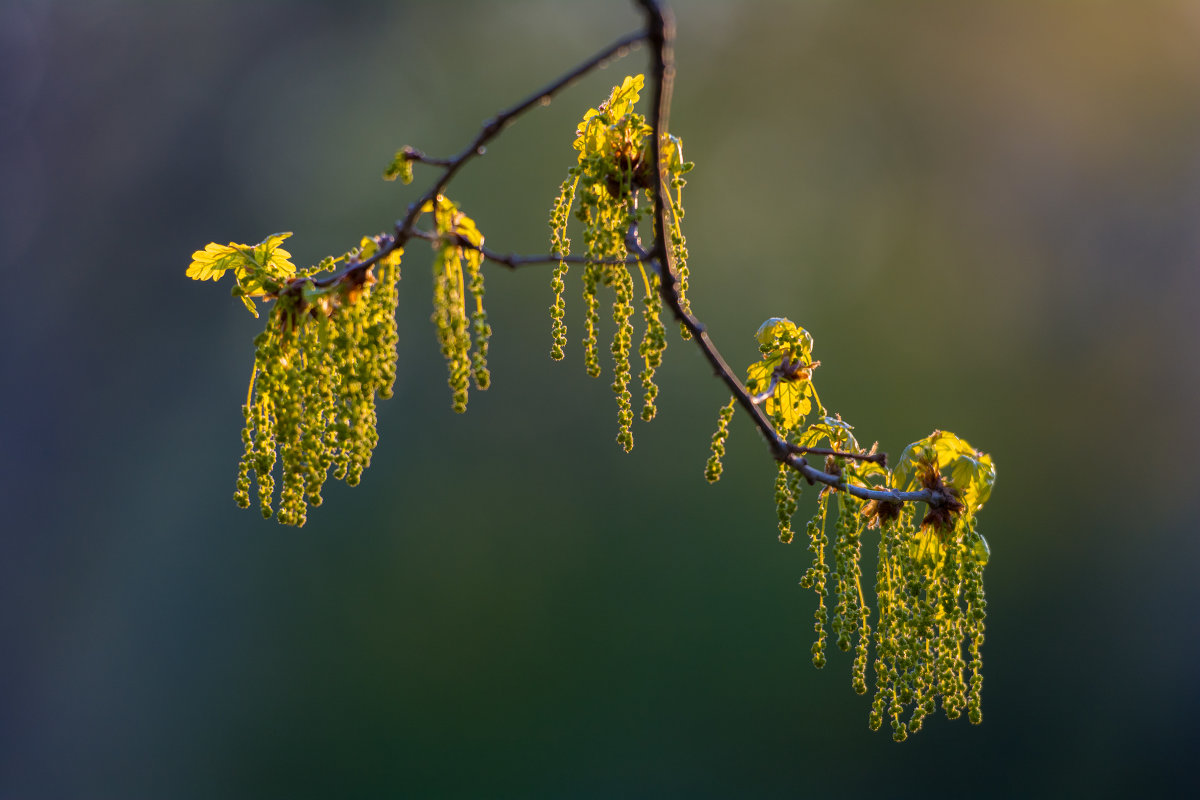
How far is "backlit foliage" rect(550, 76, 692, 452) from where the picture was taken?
3.45 feet

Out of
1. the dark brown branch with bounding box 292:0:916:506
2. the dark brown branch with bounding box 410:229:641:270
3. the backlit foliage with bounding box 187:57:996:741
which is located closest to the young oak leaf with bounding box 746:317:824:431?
the backlit foliage with bounding box 187:57:996:741

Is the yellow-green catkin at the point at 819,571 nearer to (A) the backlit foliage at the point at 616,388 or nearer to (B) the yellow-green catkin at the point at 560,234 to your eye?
(A) the backlit foliage at the point at 616,388

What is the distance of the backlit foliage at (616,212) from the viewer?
1051 millimetres

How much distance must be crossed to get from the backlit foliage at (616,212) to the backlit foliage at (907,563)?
0.51 feet

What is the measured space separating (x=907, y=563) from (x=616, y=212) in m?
0.57

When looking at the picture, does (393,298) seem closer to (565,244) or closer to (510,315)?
(565,244)

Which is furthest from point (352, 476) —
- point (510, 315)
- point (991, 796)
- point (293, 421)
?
point (991, 796)

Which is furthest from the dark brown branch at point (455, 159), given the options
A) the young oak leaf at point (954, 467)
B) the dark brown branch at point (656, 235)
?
the young oak leaf at point (954, 467)

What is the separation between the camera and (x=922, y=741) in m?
4.11

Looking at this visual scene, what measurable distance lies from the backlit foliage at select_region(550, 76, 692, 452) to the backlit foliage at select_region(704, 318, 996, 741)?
16 centimetres

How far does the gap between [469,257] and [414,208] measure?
0.30 ft

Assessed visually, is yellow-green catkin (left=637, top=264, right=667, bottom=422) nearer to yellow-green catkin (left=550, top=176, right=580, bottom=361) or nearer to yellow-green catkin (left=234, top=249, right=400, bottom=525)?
yellow-green catkin (left=550, top=176, right=580, bottom=361)

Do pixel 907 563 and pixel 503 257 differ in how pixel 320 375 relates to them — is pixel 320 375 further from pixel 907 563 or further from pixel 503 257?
pixel 907 563

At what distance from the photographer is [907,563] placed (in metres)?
1.15
